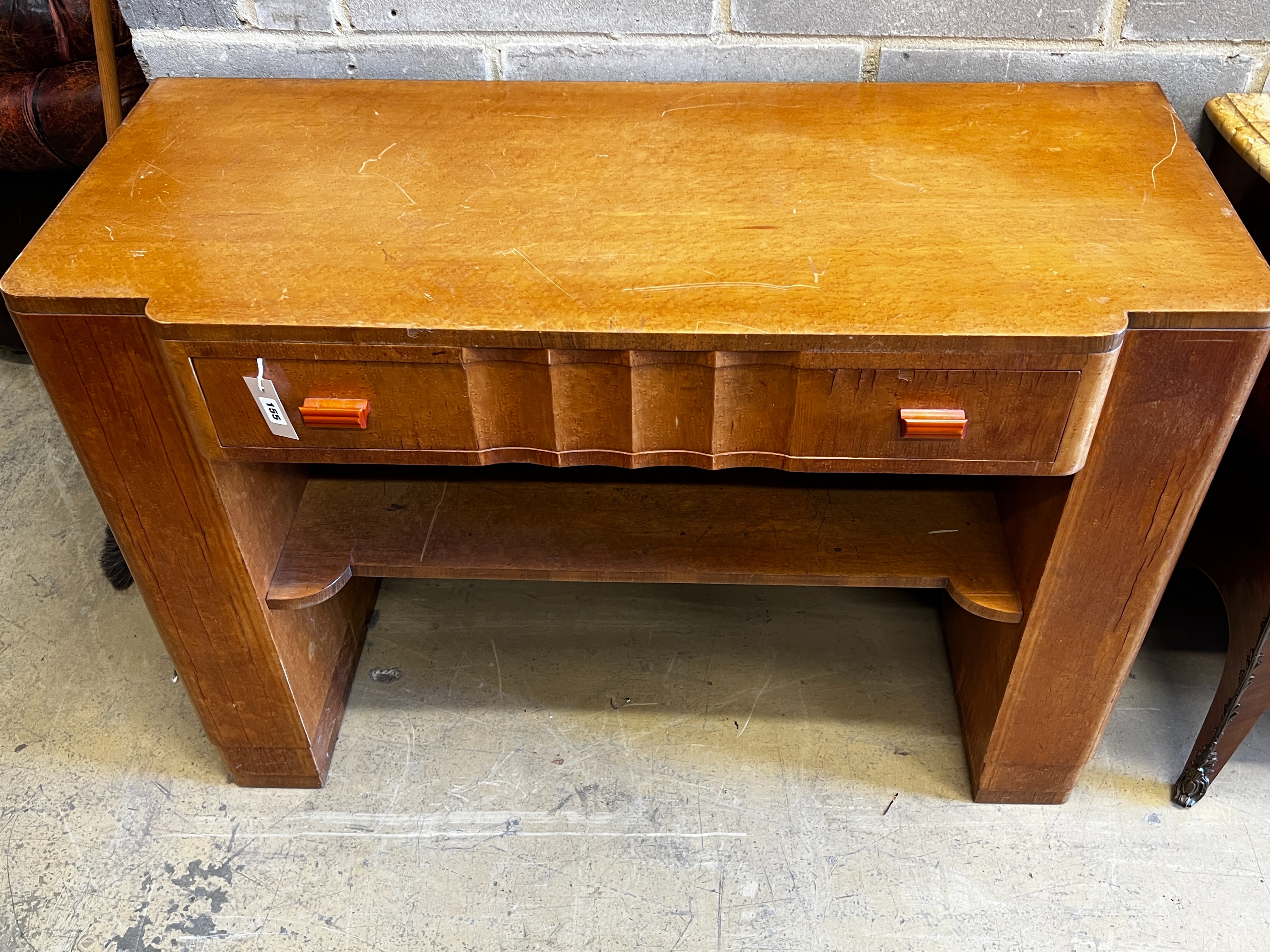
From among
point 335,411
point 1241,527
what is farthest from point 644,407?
point 1241,527

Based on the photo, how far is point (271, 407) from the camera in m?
1.00

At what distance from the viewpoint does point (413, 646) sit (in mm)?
1614

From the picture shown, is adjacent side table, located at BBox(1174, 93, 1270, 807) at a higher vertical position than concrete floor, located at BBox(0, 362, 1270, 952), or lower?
higher

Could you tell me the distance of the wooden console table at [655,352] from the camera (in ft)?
3.11

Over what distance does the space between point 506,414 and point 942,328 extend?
415mm

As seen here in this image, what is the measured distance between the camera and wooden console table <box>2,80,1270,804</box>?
947 mm

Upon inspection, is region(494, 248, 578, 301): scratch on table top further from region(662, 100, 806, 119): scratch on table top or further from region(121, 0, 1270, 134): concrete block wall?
region(121, 0, 1270, 134): concrete block wall

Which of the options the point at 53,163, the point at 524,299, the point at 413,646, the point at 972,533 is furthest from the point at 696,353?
the point at 53,163

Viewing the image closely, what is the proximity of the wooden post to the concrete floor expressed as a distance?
77cm

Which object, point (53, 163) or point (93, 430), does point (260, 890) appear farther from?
point (53, 163)

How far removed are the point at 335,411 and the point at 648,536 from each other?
0.44m

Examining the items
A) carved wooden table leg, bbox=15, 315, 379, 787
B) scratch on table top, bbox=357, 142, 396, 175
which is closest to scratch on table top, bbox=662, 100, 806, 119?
scratch on table top, bbox=357, 142, 396, 175

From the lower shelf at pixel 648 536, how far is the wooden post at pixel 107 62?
53 centimetres

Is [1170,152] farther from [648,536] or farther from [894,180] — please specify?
[648,536]
